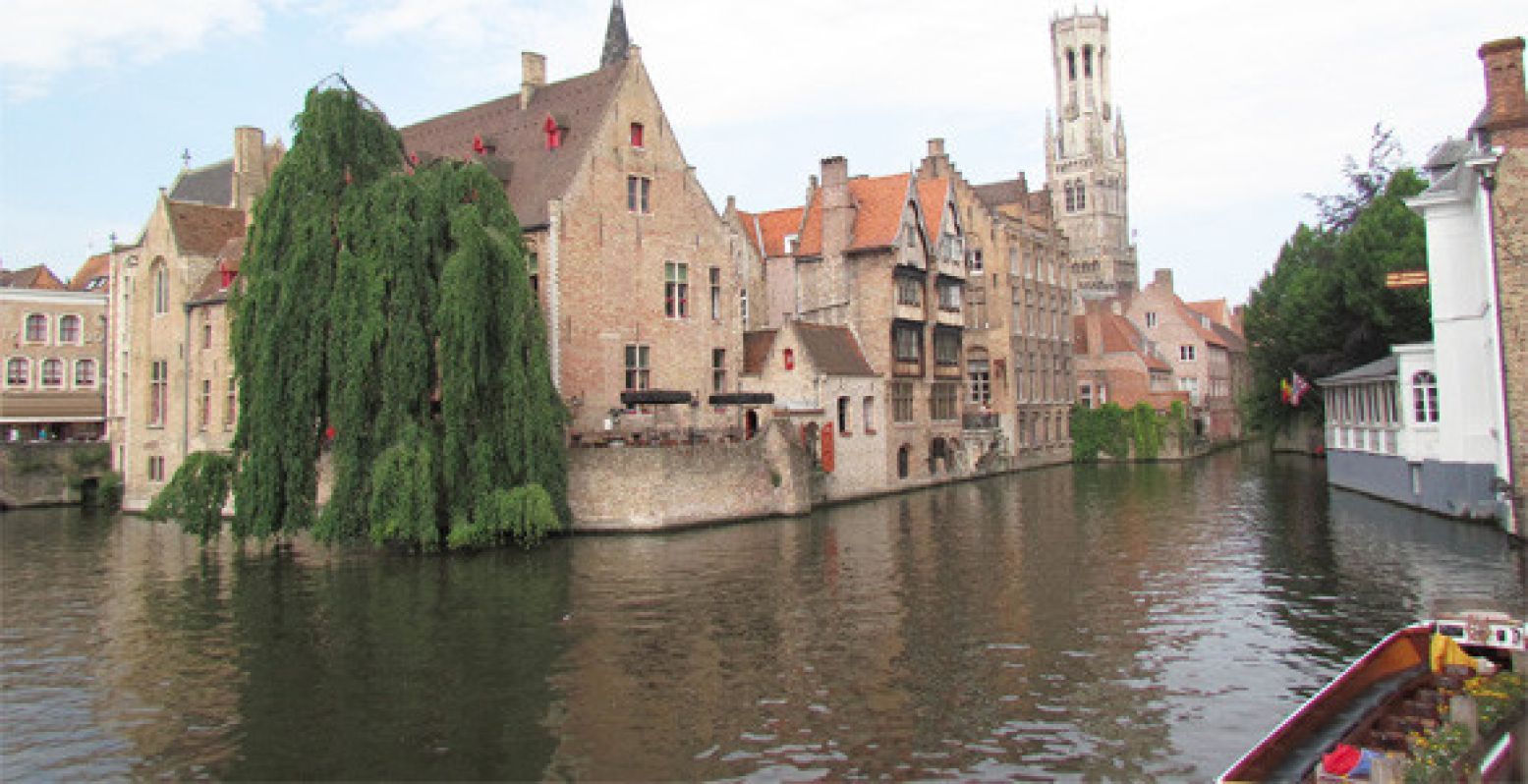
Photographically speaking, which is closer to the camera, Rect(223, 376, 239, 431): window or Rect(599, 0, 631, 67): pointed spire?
Rect(223, 376, 239, 431): window

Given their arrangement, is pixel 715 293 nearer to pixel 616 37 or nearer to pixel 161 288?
pixel 616 37

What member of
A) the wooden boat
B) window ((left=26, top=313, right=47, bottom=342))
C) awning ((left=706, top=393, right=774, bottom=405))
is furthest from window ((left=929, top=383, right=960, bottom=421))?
window ((left=26, top=313, right=47, bottom=342))

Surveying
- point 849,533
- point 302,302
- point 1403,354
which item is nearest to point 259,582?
point 302,302

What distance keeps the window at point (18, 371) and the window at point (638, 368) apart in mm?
37203

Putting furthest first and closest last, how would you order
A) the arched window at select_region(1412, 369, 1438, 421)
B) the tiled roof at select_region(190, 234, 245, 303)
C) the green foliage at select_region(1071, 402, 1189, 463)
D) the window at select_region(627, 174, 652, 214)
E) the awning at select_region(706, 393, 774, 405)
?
the green foliage at select_region(1071, 402, 1189, 463) < the tiled roof at select_region(190, 234, 245, 303) < the window at select_region(627, 174, 652, 214) < the awning at select_region(706, 393, 774, 405) < the arched window at select_region(1412, 369, 1438, 421)

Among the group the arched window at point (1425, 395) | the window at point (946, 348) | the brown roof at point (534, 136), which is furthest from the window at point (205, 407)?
the arched window at point (1425, 395)

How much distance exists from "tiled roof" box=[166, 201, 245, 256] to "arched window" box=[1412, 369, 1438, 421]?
45129 millimetres

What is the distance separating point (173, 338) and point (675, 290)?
71.7 feet

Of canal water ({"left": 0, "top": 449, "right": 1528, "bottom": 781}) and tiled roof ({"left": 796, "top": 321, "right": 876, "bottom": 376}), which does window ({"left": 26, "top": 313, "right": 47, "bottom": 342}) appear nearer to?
canal water ({"left": 0, "top": 449, "right": 1528, "bottom": 781})

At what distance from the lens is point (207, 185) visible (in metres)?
53.2

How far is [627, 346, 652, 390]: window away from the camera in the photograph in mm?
37062

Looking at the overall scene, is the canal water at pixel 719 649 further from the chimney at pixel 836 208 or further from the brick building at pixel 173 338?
the chimney at pixel 836 208

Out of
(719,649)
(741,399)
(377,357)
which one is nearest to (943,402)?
(741,399)

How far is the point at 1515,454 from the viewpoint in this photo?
970 inches
